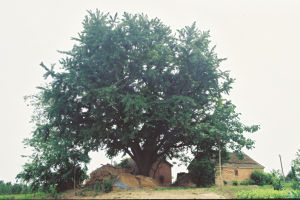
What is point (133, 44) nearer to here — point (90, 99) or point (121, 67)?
point (121, 67)

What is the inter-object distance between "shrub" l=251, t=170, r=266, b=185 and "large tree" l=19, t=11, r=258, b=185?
848 inches

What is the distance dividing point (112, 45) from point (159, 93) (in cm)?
648

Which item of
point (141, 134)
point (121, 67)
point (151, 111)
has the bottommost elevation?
point (141, 134)

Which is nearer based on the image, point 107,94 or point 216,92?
point 107,94

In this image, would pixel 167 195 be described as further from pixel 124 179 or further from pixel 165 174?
pixel 165 174

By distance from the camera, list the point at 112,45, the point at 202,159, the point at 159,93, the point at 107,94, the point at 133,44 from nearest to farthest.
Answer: the point at 107,94 → the point at 112,45 → the point at 133,44 → the point at 159,93 → the point at 202,159

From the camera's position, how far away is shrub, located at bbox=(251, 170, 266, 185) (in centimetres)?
3781

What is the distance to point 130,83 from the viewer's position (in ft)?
72.9

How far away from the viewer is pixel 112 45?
20.4 m

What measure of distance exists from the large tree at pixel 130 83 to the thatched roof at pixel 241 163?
21.0 metres

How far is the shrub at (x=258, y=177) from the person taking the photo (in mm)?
37806

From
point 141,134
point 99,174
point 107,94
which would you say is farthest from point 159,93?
point 99,174

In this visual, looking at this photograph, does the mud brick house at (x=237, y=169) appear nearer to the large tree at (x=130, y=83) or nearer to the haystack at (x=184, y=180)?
the haystack at (x=184, y=180)

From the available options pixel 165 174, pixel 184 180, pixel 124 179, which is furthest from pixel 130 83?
pixel 165 174
